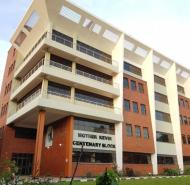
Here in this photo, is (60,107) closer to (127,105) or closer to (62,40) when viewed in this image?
(62,40)

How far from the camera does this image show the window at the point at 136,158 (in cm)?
3172

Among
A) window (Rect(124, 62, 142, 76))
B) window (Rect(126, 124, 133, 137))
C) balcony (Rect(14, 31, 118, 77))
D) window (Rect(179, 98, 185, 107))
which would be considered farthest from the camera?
window (Rect(179, 98, 185, 107))

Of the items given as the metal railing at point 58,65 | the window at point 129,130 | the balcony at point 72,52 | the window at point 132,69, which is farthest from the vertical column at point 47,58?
the window at point 129,130

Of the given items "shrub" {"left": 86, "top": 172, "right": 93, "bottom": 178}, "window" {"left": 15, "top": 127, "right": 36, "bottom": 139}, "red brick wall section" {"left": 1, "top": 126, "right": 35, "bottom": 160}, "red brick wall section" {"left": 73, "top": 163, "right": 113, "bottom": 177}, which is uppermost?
"window" {"left": 15, "top": 127, "right": 36, "bottom": 139}

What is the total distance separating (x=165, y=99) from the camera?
43000mm

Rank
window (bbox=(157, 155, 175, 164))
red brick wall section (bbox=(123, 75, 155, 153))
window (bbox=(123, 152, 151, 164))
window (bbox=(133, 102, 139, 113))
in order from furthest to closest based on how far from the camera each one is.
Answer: window (bbox=(157, 155, 175, 164))
window (bbox=(133, 102, 139, 113))
red brick wall section (bbox=(123, 75, 155, 153))
window (bbox=(123, 152, 151, 164))

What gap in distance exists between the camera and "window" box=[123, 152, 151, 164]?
3172 centimetres

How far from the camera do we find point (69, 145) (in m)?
26.5

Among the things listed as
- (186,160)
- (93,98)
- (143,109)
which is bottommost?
(186,160)

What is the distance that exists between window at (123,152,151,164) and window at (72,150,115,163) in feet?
7.66

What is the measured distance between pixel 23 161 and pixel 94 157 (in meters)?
10.8

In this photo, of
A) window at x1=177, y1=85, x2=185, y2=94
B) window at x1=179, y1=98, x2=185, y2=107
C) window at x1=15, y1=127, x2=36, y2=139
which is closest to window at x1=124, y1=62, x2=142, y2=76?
window at x1=179, y1=98, x2=185, y2=107

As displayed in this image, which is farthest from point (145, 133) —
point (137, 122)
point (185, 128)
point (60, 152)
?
point (60, 152)

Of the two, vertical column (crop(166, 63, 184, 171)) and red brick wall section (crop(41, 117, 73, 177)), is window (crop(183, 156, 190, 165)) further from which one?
red brick wall section (crop(41, 117, 73, 177))
